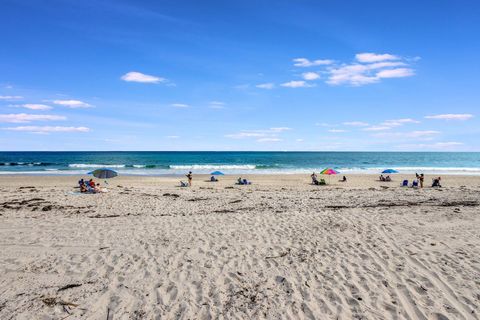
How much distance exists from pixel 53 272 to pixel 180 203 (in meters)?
9.19

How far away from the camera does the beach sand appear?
18.4 feet

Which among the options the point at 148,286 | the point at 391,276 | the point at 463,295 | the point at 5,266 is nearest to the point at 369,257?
the point at 391,276

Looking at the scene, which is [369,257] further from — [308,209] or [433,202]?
[433,202]

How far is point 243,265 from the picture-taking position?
7363 mm

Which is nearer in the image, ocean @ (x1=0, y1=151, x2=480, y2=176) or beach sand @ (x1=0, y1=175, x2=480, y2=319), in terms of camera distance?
beach sand @ (x1=0, y1=175, x2=480, y2=319)

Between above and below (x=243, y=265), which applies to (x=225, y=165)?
above

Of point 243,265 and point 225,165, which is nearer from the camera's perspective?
Result: point 243,265

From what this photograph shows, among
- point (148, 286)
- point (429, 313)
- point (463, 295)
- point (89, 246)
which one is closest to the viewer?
point (429, 313)

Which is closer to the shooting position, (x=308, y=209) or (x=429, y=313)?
(x=429, y=313)

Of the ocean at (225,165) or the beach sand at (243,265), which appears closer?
the beach sand at (243,265)

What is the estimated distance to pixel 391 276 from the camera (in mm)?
6707

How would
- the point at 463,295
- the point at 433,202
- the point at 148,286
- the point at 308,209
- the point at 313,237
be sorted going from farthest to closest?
the point at 433,202 → the point at 308,209 → the point at 313,237 → the point at 148,286 → the point at 463,295

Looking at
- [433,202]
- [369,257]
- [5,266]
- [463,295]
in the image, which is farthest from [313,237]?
[433,202]

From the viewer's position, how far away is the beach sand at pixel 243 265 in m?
5.59
